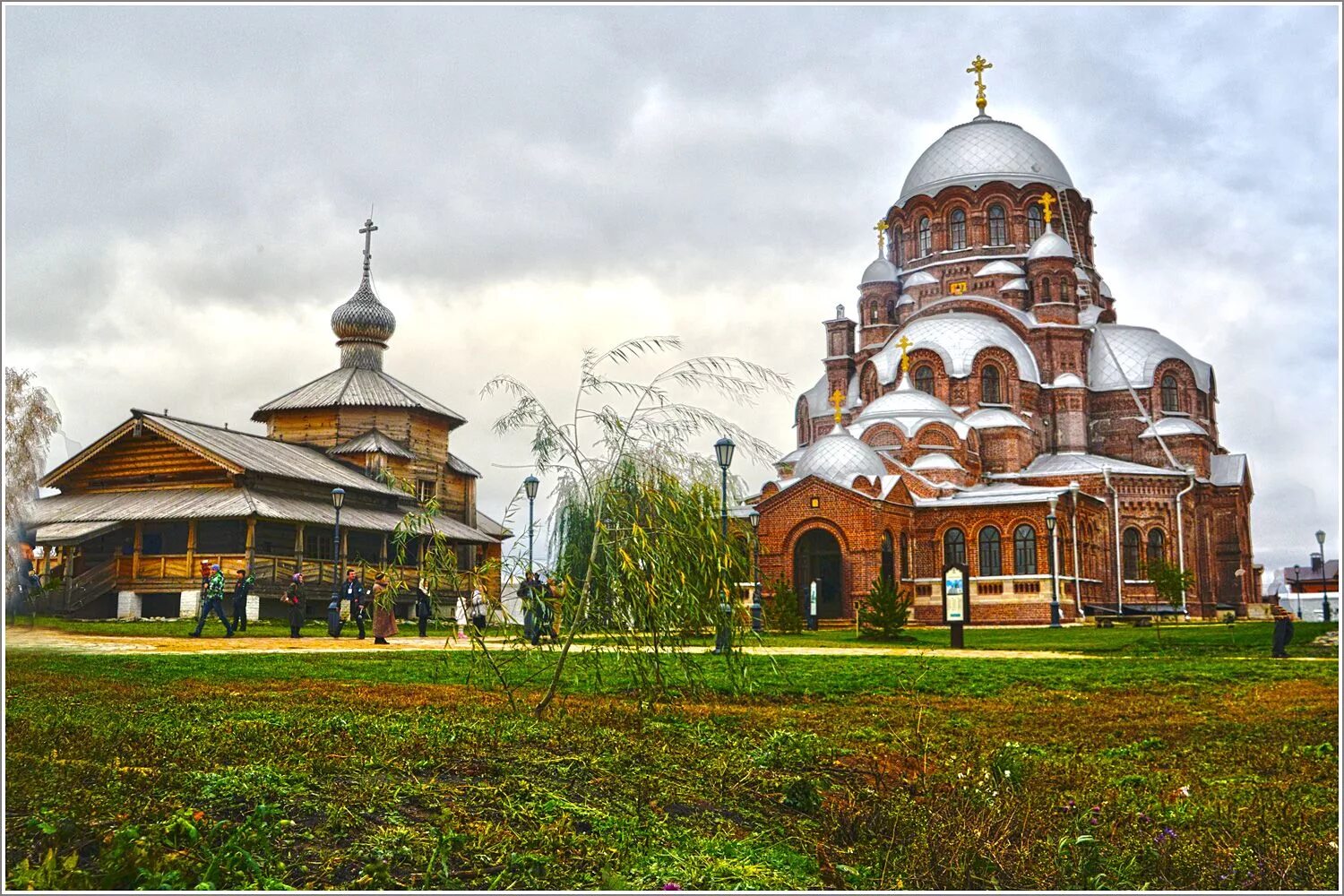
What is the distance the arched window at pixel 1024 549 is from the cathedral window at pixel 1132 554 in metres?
6.49

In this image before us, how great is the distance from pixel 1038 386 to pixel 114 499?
3349cm

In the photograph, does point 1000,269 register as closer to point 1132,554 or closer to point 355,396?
A: point 1132,554

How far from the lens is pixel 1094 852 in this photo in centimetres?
499

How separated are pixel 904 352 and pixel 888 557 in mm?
9829

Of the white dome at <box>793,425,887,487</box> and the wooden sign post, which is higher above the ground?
the white dome at <box>793,425,887,487</box>

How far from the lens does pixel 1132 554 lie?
140 ft

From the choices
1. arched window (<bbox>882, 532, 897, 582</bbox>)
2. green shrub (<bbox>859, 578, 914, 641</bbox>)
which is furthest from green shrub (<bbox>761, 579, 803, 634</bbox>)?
arched window (<bbox>882, 532, 897, 582</bbox>)

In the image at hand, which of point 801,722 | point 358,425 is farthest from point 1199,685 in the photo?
point 358,425

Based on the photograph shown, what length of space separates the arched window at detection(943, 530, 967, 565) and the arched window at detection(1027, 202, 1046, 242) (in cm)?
1686

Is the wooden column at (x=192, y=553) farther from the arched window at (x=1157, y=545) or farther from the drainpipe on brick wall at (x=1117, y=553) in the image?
the arched window at (x=1157, y=545)

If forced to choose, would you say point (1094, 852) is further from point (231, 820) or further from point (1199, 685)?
point (1199, 685)

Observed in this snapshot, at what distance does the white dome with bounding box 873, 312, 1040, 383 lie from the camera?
147 feet

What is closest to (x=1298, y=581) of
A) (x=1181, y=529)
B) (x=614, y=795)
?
(x=1181, y=529)

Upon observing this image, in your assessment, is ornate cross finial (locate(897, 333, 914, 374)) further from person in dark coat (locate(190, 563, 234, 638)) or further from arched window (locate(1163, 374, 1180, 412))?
person in dark coat (locate(190, 563, 234, 638))
